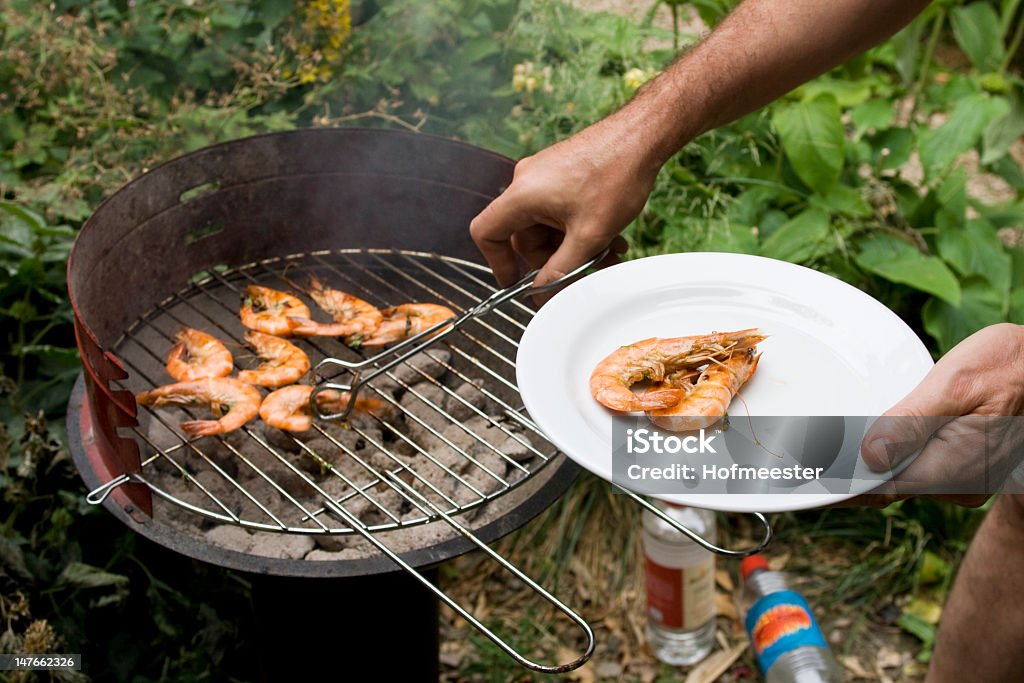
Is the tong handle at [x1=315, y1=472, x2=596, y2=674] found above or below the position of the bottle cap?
above

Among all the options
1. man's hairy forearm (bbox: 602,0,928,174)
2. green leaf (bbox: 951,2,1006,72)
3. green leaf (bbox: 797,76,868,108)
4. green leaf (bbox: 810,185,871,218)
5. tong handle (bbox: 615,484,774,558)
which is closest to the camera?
tong handle (bbox: 615,484,774,558)

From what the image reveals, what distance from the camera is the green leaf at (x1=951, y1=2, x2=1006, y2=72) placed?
4340 mm

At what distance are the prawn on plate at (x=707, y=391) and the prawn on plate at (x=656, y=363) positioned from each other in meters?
0.01

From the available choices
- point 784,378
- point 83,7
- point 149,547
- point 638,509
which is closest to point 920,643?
point 638,509

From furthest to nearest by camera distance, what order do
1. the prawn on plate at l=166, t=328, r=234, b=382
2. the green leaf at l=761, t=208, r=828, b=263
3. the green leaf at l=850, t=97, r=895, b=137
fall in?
the green leaf at l=850, t=97, r=895, b=137 < the green leaf at l=761, t=208, r=828, b=263 < the prawn on plate at l=166, t=328, r=234, b=382

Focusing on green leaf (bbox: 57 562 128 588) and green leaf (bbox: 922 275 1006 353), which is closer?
green leaf (bbox: 57 562 128 588)

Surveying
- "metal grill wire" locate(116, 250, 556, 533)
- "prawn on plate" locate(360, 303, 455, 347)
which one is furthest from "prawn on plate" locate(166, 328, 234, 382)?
"prawn on plate" locate(360, 303, 455, 347)

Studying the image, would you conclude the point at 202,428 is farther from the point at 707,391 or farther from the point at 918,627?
the point at 918,627

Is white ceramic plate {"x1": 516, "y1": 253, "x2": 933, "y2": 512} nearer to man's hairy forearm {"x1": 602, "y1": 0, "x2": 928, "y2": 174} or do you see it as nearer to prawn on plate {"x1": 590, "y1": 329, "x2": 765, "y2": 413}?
prawn on plate {"x1": 590, "y1": 329, "x2": 765, "y2": 413}

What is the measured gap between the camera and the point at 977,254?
12.1 ft

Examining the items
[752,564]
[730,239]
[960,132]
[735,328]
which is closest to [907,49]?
[960,132]

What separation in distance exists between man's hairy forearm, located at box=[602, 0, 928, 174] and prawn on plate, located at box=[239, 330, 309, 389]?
1.10 metres

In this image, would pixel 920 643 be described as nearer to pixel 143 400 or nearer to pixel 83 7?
pixel 143 400

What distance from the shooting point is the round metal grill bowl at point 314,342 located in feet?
6.84
